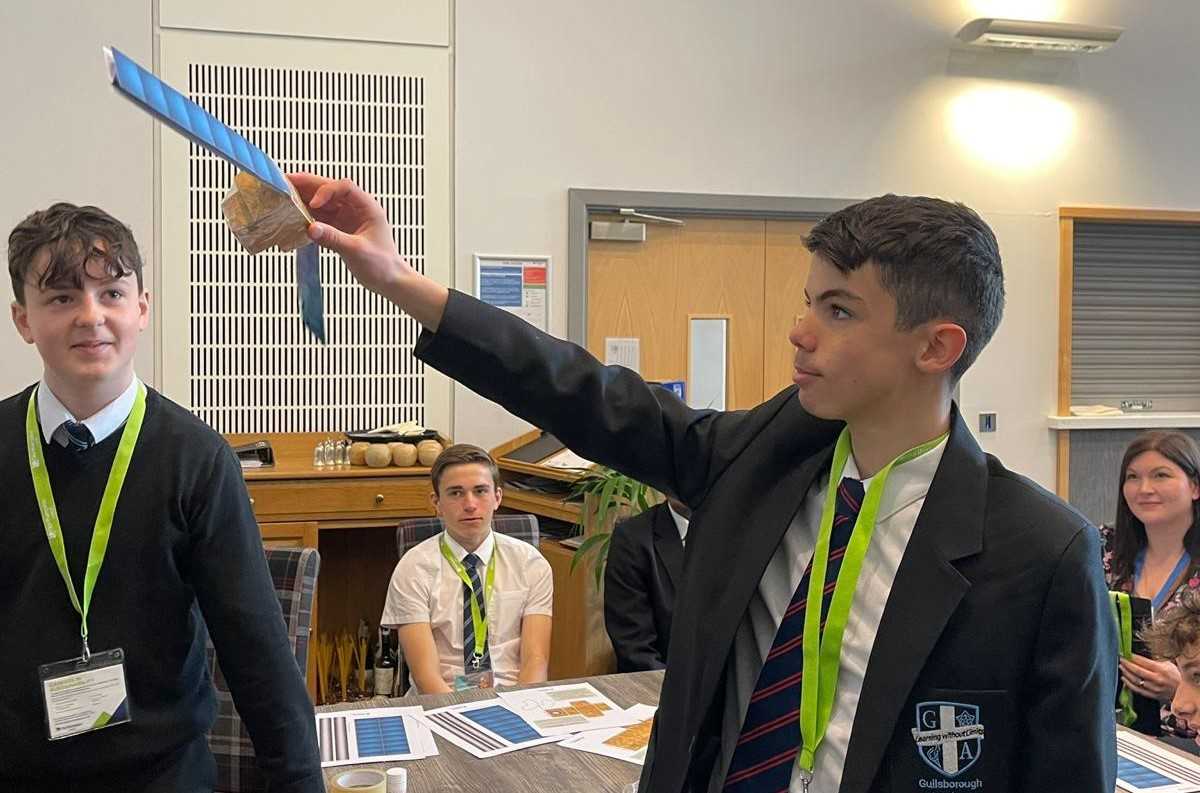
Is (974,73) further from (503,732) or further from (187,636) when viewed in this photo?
(187,636)

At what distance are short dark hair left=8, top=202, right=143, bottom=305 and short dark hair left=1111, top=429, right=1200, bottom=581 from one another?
2.74m

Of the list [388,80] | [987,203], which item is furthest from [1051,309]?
[388,80]

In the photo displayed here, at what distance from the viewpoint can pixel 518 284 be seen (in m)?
5.11

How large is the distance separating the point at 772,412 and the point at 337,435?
12.3 ft

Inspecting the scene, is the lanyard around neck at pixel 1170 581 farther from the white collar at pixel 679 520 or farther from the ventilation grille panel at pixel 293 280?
the ventilation grille panel at pixel 293 280

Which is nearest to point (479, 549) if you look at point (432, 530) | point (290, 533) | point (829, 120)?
point (432, 530)

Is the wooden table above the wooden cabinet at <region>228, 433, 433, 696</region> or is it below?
below

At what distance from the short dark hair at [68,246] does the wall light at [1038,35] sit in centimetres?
466

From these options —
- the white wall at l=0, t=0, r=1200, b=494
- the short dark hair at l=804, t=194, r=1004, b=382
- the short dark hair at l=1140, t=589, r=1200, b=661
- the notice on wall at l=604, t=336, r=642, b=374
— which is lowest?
the short dark hair at l=1140, t=589, r=1200, b=661

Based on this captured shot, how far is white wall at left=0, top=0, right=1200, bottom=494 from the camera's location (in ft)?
15.2

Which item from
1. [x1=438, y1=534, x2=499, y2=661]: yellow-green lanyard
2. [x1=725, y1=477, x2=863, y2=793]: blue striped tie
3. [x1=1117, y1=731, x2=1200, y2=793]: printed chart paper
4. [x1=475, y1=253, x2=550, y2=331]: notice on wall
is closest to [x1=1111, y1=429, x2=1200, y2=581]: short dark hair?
[x1=1117, y1=731, x2=1200, y2=793]: printed chart paper

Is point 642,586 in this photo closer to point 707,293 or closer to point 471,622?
point 471,622

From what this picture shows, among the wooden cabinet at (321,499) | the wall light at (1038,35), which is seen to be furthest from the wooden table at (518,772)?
the wall light at (1038,35)

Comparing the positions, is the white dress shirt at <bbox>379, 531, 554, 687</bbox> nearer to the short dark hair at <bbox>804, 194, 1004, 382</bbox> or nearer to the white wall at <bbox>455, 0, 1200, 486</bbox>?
the white wall at <bbox>455, 0, 1200, 486</bbox>
